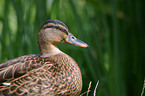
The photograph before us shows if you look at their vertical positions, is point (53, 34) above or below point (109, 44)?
above

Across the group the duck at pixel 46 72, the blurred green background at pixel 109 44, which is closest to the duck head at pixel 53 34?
the duck at pixel 46 72

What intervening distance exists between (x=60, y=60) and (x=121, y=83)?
36.0 inches

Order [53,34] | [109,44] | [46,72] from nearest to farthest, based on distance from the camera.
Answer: [46,72] < [53,34] < [109,44]

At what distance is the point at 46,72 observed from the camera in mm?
1497

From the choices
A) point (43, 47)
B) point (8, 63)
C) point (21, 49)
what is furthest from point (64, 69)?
point (21, 49)

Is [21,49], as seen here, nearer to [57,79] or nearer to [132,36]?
[57,79]

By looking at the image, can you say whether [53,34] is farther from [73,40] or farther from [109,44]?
[109,44]

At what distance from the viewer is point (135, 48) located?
2.52 m

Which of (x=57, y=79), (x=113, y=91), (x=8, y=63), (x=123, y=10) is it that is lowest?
(x=113, y=91)

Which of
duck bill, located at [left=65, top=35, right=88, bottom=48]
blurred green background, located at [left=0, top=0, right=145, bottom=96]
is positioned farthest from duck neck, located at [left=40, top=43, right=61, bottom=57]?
blurred green background, located at [left=0, top=0, right=145, bottom=96]

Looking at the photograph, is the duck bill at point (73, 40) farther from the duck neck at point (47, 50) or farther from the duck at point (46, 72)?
the duck neck at point (47, 50)

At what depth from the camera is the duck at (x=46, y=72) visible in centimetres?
145

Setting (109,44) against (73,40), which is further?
(109,44)

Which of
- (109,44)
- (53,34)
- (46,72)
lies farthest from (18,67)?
(109,44)
